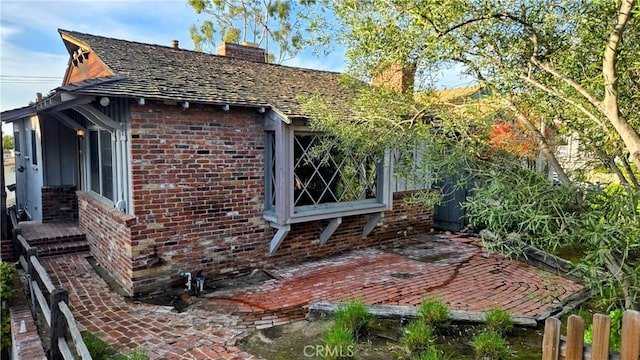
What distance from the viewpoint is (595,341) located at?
8.30ft

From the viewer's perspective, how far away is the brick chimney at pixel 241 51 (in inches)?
385

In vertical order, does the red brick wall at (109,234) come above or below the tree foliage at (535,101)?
below

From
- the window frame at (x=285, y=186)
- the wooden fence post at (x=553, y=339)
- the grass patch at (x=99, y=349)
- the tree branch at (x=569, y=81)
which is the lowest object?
the grass patch at (x=99, y=349)

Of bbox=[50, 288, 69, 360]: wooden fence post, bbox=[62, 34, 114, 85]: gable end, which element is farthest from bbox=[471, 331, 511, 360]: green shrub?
bbox=[62, 34, 114, 85]: gable end

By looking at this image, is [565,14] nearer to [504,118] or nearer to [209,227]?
[504,118]

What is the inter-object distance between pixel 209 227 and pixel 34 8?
373 cm

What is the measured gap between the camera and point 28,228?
7883mm

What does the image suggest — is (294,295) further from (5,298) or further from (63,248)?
(63,248)

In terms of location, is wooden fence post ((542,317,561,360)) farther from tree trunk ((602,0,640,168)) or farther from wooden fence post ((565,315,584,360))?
tree trunk ((602,0,640,168))

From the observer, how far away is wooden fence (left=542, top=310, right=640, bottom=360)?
2.37 m

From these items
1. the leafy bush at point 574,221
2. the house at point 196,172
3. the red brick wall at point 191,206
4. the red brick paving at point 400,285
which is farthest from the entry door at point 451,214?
the leafy bush at point 574,221

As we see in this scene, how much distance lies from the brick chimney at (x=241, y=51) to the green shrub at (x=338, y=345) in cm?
763

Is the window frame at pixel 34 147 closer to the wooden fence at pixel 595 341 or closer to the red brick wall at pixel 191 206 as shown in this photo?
the red brick wall at pixel 191 206

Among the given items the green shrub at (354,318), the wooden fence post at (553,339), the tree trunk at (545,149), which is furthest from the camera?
the green shrub at (354,318)
